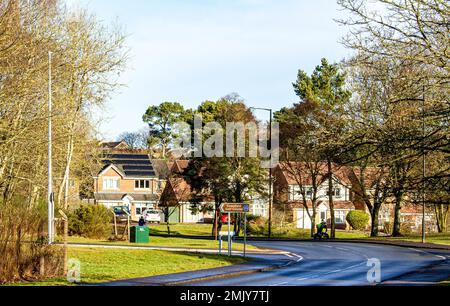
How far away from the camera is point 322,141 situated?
70.7 ft

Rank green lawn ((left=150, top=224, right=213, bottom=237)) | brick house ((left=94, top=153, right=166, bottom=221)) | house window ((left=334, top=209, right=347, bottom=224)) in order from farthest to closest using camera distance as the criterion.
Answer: brick house ((left=94, top=153, right=166, bottom=221)) → house window ((left=334, top=209, right=347, bottom=224)) → green lawn ((left=150, top=224, right=213, bottom=237))

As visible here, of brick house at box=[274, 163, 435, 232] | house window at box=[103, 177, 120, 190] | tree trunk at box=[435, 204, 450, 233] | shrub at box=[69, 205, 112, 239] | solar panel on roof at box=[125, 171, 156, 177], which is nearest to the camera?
shrub at box=[69, 205, 112, 239]

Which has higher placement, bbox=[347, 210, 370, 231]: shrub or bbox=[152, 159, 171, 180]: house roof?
bbox=[152, 159, 171, 180]: house roof

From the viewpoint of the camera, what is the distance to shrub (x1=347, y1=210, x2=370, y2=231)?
81.9 metres

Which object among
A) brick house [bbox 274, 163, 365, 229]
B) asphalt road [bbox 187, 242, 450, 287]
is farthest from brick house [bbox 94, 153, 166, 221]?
Result: asphalt road [bbox 187, 242, 450, 287]

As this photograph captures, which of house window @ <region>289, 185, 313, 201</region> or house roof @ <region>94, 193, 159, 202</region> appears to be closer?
house window @ <region>289, 185, 313, 201</region>

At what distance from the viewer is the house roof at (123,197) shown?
4063 inches

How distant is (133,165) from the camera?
357 feet

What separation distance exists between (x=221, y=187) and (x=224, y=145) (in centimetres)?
353

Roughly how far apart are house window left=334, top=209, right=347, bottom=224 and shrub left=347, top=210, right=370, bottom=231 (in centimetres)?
→ 632

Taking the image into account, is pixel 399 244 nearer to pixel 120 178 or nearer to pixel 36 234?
pixel 36 234

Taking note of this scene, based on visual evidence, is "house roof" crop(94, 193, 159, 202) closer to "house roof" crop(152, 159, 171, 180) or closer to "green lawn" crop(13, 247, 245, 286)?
"house roof" crop(152, 159, 171, 180)

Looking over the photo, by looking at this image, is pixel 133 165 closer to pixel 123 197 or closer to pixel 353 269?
pixel 123 197
